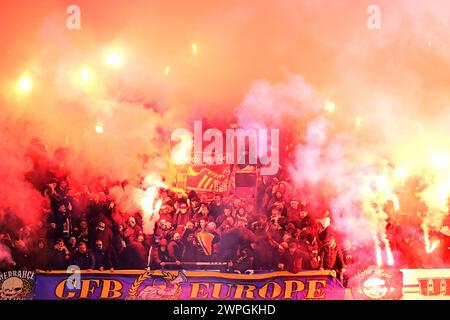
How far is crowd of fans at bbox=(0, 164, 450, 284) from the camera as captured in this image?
6.12 meters

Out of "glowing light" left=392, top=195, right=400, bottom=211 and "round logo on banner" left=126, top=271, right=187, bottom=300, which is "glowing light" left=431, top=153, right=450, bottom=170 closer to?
"glowing light" left=392, top=195, right=400, bottom=211

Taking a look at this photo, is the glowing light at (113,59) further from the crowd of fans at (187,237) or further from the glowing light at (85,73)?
the crowd of fans at (187,237)

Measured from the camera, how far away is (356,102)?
6348 mm

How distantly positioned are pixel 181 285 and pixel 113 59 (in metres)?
2.90

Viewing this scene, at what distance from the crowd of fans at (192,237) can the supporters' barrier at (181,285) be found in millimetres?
94

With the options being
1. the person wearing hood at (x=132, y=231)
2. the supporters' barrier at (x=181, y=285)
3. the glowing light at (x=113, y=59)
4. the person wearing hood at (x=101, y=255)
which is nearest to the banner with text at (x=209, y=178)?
the person wearing hood at (x=132, y=231)

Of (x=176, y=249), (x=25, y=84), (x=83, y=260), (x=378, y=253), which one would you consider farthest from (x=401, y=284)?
(x=25, y=84)

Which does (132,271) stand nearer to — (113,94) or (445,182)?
(113,94)

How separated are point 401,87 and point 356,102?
58 cm

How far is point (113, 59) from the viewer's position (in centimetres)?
651

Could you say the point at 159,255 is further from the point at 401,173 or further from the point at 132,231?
the point at 401,173

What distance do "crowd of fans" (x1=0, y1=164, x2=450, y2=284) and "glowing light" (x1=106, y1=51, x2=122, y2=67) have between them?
1.60m

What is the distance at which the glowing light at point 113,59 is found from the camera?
6.50 meters
